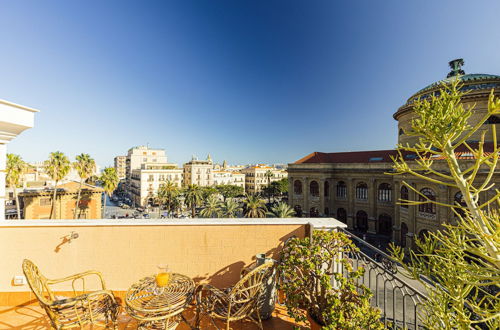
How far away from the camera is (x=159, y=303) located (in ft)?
9.89

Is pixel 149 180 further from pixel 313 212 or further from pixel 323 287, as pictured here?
pixel 323 287

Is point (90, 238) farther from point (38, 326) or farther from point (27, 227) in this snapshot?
point (38, 326)

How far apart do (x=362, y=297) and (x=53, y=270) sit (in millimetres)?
5209

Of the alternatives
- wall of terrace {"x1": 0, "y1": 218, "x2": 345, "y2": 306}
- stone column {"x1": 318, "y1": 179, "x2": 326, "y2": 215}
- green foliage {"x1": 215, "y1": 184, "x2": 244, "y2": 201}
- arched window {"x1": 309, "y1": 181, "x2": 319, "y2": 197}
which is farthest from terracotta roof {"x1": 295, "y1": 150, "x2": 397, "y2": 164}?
green foliage {"x1": 215, "y1": 184, "x2": 244, "y2": 201}

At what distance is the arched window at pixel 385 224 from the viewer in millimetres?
23409

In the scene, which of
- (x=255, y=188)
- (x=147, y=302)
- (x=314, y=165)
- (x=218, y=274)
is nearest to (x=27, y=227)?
(x=147, y=302)

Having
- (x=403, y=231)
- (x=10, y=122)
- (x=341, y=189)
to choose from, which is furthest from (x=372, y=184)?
(x=10, y=122)

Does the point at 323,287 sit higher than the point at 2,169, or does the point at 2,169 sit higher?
the point at 2,169

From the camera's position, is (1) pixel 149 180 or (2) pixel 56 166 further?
(1) pixel 149 180

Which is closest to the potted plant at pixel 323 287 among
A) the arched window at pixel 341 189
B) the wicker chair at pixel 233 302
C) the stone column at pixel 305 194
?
the wicker chair at pixel 233 302

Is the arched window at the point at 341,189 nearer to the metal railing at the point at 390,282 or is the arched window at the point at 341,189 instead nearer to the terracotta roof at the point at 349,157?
the terracotta roof at the point at 349,157

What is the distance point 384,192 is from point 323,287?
2475 cm

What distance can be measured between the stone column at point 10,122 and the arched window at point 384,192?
89.0ft

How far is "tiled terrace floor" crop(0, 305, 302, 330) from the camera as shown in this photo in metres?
3.54
